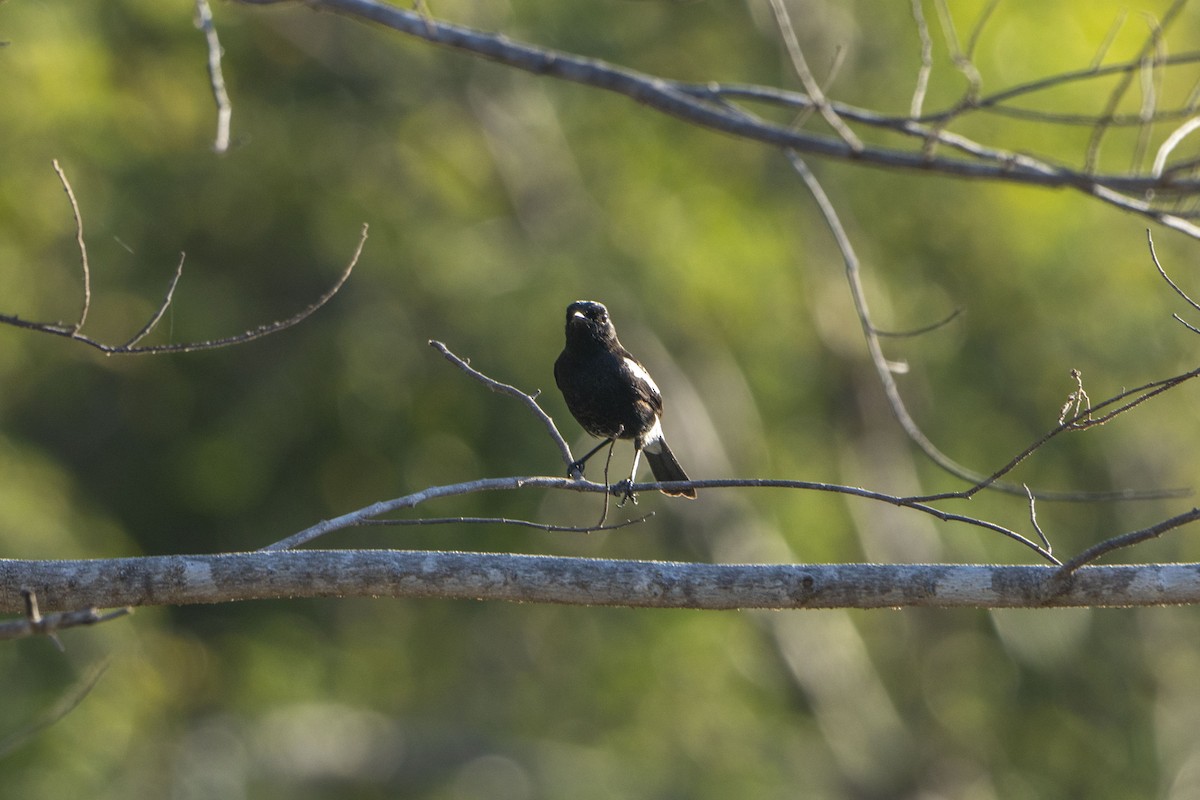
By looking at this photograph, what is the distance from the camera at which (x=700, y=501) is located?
12133mm

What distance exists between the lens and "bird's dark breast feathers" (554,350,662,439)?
20.2 ft

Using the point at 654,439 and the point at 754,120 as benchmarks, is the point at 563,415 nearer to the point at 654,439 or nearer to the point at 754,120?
the point at 654,439

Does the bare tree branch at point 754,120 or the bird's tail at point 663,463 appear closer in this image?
the bare tree branch at point 754,120

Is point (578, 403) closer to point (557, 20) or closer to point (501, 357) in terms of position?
point (501, 357)

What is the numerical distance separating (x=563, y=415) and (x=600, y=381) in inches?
176

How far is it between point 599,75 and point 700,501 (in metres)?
7.69

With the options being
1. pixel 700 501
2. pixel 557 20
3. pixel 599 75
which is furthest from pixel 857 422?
pixel 599 75

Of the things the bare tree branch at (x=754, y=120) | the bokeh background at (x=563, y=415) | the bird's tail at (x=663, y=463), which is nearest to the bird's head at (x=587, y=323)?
the bird's tail at (x=663, y=463)

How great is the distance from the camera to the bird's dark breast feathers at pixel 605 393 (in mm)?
6145

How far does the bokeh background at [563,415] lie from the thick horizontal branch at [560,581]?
695 centimetres

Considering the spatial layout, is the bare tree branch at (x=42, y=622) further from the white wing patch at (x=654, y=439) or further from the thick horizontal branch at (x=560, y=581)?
the white wing patch at (x=654, y=439)

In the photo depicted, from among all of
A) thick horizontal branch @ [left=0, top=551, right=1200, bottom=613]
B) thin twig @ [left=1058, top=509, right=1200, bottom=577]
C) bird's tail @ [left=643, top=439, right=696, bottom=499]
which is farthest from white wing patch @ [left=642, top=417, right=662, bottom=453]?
thin twig @ [left=1058, top=509, right=1200, bottom=577]

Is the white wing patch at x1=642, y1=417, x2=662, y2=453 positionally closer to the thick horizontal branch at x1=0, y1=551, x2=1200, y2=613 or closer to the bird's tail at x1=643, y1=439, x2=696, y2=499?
the bird's tail at x1=643, y1=439, x2=696, y2=499

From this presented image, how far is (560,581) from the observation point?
12.1 feet
